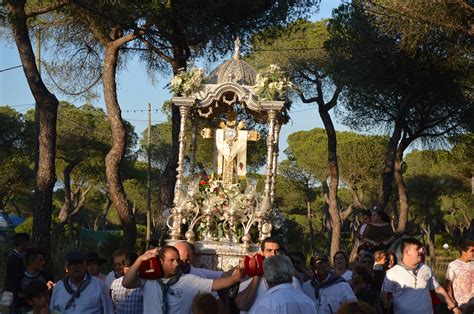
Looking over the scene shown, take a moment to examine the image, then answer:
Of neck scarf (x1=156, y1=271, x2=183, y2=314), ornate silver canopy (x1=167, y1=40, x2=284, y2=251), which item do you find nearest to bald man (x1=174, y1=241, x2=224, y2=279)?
neck scarf (x1=156, y1=271, x2=183, y2=314)

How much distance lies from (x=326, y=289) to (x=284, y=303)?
7.92ft

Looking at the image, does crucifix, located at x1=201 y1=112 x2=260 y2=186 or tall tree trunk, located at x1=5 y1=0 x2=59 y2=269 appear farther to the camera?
tall tree trunk, located at x1=5 y1=0 x2=59 y2=269

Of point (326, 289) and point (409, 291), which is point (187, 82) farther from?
point (326, 289)

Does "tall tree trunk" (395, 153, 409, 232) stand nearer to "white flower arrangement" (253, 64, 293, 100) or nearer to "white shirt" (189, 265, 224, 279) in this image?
"white flower arrangement" (253, 64, 293, 100)

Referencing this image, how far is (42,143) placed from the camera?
53.3 feet

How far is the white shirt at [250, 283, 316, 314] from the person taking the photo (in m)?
6.37

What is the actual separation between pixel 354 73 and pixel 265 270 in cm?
2119

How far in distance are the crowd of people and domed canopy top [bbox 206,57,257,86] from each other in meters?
4.77

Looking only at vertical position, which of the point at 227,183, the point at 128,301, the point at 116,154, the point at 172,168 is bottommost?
the point at 128,301

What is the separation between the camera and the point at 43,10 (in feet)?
60.5

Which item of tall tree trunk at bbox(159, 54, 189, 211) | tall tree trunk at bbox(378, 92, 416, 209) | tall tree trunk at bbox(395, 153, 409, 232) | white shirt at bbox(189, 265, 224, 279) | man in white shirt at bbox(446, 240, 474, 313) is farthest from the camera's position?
tall tree trunk at bbox(395, 153, 409, 232)

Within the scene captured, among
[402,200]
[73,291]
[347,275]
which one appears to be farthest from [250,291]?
[402,200]

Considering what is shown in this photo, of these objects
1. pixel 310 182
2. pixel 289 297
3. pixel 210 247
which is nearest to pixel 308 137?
pixel 310 182

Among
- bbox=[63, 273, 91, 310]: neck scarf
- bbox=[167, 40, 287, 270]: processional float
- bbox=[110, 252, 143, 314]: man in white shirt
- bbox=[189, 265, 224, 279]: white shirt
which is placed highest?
bbox=[167, 40, 287, 270]: processional float
